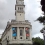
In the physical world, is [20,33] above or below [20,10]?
below

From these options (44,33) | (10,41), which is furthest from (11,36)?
(44,33)

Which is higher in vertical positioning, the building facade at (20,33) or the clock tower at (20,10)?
the clock tower at (20,10)

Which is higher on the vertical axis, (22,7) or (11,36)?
(22,7)

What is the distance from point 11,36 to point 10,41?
2250 mm

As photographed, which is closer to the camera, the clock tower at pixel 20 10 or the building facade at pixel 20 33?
the building facade at pixel 20 33

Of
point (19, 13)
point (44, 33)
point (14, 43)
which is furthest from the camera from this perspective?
point (19, 13)

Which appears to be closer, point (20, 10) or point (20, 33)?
point (20, 33)

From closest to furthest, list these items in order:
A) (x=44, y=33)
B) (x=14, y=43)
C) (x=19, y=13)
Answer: (x=44, y=33) < (x=14, y=43) < (x=19, y=13)

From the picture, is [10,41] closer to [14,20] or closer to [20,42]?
[20,42]

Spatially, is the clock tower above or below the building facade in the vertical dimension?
above

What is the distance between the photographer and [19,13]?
9519cm

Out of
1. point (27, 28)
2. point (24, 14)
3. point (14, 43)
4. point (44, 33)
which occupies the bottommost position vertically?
point (14, 43)

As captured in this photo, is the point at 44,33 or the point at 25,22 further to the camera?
the point at 25,22

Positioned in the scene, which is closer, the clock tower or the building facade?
the building facade
